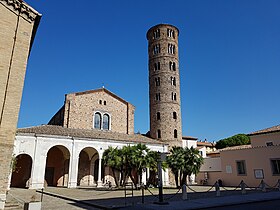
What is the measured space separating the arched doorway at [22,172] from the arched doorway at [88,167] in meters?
5.76

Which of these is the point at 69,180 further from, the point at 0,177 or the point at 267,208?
the point at 267,208

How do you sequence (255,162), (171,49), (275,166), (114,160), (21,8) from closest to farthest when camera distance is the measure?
(21,8), (114,160), (275,166), (255,162), (171,49)

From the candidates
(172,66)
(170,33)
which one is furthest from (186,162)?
(170,33)

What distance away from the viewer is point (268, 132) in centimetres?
2514

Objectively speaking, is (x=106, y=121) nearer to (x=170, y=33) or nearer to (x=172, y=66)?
(x=172, y=66)

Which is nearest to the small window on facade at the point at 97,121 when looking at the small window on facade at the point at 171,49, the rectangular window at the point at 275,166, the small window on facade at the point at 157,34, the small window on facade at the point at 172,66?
the small window on facade at the point at 172,66

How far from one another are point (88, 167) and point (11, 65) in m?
20.7

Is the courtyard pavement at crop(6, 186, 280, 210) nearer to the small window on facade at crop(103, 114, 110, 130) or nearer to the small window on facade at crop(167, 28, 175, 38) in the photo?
the small window on facade at crop(103, 114, 110, 130)

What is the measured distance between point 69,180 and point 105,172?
6.16m

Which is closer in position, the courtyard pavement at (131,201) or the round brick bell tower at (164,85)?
the courtyard pavement at (131,201)

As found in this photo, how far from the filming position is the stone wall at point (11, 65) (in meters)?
9.32

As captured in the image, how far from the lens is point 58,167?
2736 centimetres

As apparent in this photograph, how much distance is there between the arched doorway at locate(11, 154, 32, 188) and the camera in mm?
24555

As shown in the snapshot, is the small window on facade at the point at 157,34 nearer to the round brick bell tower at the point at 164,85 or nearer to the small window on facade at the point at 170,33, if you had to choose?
the round brick bell tower at the point at 164,85
